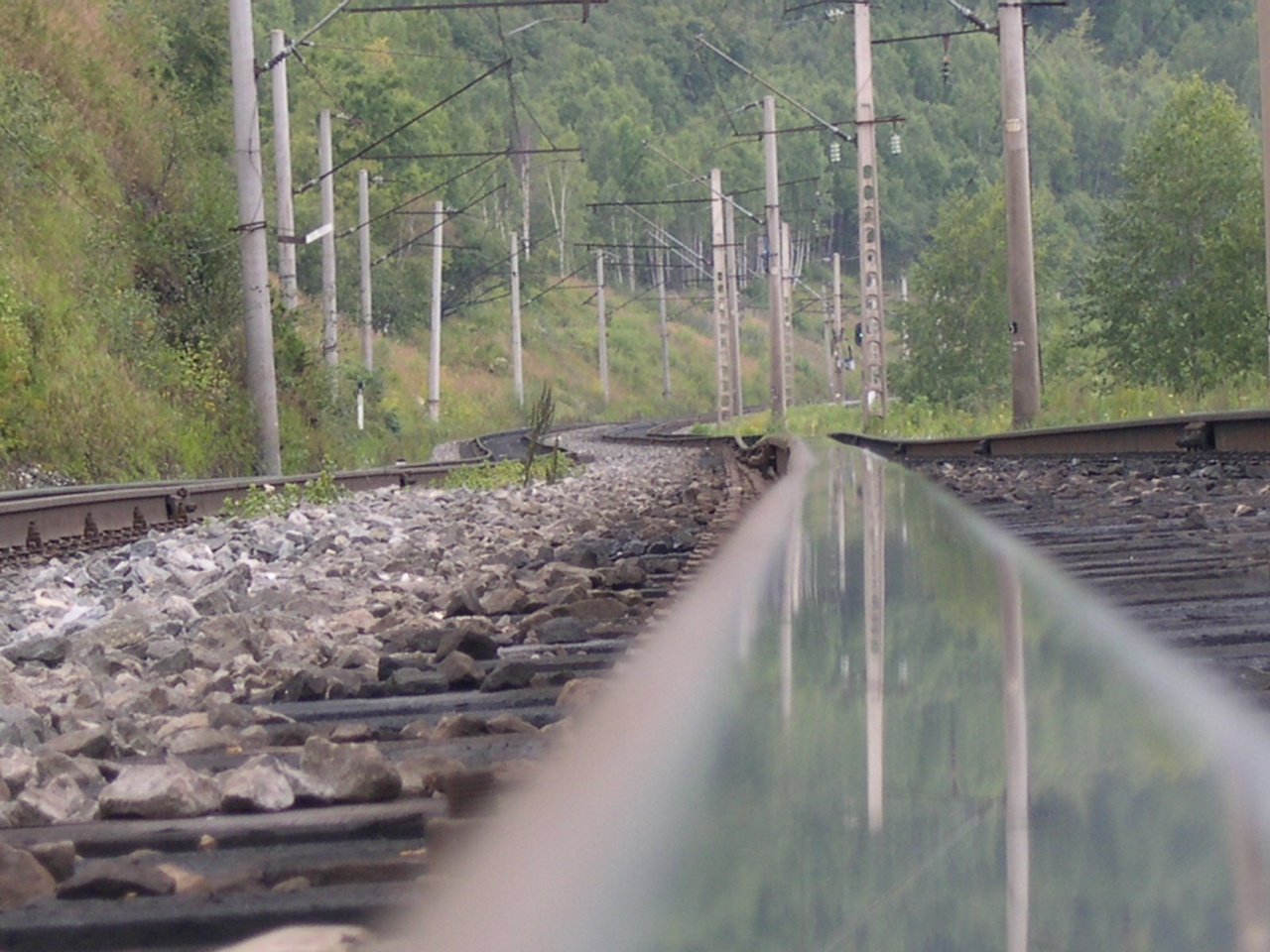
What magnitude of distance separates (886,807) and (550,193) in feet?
322

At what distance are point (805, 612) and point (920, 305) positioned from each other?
49.9m

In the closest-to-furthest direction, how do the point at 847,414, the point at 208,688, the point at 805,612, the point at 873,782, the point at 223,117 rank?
the point at 873,782
the point at 805,612
the point at 208,688
the point at 223,117
the point at 847,414

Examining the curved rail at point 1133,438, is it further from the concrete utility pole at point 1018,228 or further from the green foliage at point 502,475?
the green foliage at point 502,475

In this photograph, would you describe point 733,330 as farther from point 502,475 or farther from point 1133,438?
point 1133,438

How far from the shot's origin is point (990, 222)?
173ft

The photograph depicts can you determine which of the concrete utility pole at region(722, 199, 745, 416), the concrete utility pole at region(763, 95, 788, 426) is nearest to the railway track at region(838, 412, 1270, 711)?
the concrete utility pole at region(763, 95, 788, 426)

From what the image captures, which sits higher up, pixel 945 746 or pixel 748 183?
pixel 748 183

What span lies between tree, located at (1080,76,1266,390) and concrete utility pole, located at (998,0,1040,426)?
38.2 feet

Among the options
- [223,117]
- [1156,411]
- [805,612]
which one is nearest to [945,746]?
[805,612]

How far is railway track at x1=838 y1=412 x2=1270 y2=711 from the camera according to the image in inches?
163

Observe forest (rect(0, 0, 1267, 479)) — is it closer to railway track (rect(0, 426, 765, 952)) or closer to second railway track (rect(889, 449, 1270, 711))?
second railway track (rect(889, 449, 1270, 711))

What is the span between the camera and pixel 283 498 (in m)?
14.0

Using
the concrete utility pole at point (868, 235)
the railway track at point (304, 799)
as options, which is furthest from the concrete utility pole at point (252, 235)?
the railway track at point (304, 799)

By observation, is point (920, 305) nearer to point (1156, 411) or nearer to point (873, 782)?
point (1156, 411)
